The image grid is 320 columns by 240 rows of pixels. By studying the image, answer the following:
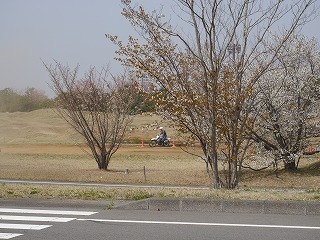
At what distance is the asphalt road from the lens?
825 centimetres

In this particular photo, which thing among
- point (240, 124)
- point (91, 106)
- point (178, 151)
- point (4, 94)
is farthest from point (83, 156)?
point (4, 94)

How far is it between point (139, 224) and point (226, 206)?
2.05 metres

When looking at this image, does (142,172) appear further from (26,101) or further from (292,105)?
(26,101)

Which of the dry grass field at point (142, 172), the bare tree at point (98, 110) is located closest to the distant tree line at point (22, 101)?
the dry grass field at point (142, 172)

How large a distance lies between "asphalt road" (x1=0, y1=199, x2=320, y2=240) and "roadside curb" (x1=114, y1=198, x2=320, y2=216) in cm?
25

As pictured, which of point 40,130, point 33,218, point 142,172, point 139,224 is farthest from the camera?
point 40,130

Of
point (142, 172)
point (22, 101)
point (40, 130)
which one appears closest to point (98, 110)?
point (142, 172)

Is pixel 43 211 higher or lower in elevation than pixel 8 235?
higher

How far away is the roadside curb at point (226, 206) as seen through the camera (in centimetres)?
1024

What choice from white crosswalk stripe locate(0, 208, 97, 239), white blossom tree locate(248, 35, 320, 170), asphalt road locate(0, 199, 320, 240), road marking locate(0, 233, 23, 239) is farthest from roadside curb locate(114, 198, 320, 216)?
white blossom tree locate(248, 35, 320, 170)

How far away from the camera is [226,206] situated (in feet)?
34.4

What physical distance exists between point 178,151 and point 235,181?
30.9m

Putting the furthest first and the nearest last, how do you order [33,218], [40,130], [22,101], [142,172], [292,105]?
[22,101], [40,130], [142,172], [292,105], [33,218]

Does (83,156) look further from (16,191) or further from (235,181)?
(16,191)
